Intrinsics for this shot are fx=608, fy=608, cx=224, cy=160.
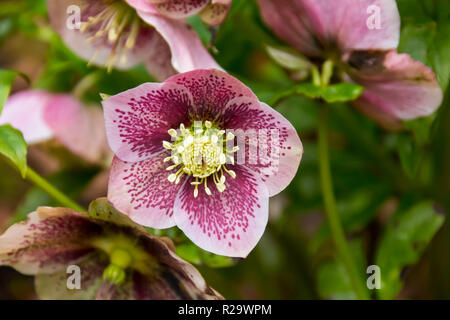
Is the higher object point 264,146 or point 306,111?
point 264,146

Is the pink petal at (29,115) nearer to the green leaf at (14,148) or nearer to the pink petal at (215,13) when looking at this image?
the green leaf at (14,148)

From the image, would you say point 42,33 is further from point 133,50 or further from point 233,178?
point 233,178

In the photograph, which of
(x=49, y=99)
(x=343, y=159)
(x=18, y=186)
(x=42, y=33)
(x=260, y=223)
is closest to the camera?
(x=260, y=223)

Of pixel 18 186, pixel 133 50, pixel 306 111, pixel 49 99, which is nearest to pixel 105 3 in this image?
pixel 133 50

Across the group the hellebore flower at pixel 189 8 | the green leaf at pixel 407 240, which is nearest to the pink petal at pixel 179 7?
the hellebore flower at pixel 189 8

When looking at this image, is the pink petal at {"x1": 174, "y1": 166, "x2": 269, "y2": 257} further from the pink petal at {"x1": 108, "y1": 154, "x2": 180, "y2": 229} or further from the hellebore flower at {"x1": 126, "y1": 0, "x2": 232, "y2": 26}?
the hellebore flower at {"x1": 126, "y1": 0, "x2": 232, "y2": 26}

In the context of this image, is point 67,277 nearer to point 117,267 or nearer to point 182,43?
point 117,267
